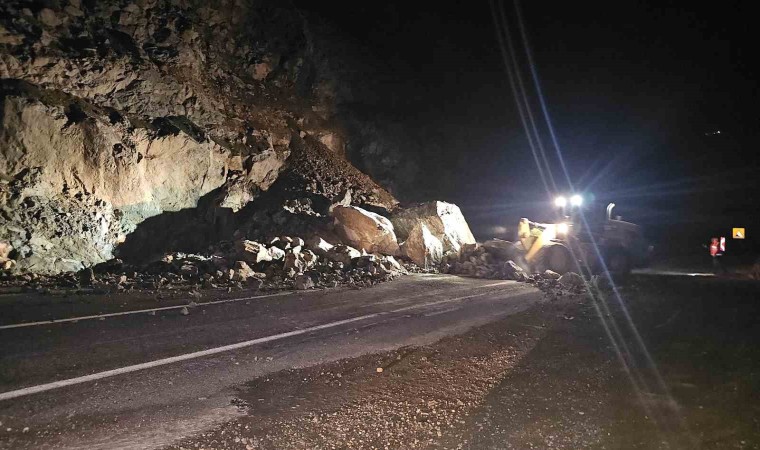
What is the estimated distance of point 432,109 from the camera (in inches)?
1324

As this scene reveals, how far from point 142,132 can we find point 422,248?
9971mm

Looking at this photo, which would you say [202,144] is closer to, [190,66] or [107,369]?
[190,66]

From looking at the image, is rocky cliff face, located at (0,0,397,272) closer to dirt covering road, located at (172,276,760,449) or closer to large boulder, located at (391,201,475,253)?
large boulder, located at (391,201,475,253)

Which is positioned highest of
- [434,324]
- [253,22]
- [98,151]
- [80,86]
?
[253,22]

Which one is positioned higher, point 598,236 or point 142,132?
point 142,132

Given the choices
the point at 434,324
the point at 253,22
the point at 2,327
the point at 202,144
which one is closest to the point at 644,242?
the point at 434,324

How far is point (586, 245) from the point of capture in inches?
586

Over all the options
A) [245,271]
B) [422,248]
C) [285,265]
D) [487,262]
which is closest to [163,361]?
[245,271]

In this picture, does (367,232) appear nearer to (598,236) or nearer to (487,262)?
(487,262)

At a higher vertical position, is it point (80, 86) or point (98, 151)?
point (80, 86)

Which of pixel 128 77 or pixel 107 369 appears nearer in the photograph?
pixel 107 369

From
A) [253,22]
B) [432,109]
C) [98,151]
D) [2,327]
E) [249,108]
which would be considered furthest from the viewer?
[432,109]

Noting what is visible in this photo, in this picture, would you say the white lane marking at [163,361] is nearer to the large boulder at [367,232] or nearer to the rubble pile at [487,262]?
the rubble pile at [487,262]

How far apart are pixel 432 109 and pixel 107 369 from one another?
101 ft
